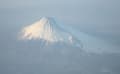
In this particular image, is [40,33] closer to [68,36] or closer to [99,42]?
[68,36]

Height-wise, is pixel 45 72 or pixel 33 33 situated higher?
pixel 33 33

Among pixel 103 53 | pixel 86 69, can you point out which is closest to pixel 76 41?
pixel 103 53

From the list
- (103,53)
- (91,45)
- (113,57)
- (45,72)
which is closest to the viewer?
(45,72)

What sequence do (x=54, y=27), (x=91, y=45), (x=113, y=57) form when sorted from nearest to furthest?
(x=113, y=57)
(x=91, y=45)
(x=54, y=27)

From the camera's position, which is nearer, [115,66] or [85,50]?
[115,66]
